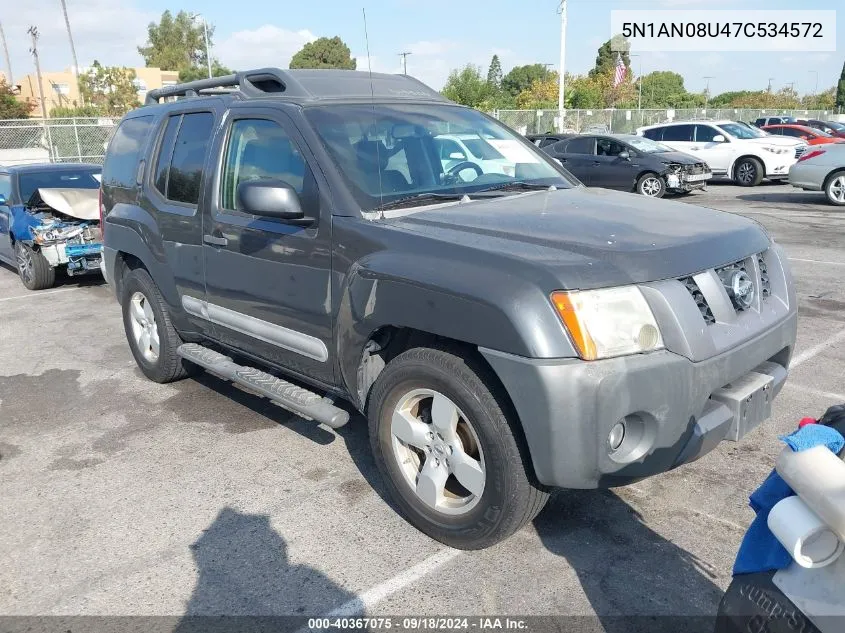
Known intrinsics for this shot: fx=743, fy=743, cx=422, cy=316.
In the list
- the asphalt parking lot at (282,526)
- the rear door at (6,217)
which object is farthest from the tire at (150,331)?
the rear door at (6,217)

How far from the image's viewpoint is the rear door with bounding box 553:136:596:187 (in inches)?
664

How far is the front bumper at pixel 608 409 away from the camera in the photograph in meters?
2.64

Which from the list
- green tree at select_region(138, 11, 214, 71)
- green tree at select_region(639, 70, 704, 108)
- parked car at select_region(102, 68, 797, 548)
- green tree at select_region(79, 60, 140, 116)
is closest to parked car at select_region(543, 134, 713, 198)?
parked car at select_region(102, 68, 797, 548)

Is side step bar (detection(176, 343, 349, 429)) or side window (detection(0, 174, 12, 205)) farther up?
side window (detection(0, 174, 12, 205))

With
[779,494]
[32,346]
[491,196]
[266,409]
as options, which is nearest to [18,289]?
[32,346]

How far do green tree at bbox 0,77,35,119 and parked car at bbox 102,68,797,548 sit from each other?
51570 millimetres

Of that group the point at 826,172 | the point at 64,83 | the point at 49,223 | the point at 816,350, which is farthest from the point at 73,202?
the point at 64,83

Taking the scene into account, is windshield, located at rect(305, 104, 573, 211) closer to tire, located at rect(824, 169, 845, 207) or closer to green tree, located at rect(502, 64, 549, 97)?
tire, located at rect(824, 169, 845, 207)

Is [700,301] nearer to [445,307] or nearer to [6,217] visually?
[445,307]

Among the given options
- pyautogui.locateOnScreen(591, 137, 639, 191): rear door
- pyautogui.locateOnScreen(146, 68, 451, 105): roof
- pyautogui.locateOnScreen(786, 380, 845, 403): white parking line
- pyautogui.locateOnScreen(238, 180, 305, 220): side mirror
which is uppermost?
pyautogui.locateOnScreen(146, 68, 451, 105): roof

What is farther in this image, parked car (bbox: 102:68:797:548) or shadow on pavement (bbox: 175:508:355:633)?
shadow on pavement (bbox: 175:508:355:633)

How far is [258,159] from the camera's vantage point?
163 inches

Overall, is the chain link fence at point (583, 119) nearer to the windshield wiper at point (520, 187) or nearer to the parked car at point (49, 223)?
the parked car at point (49, 223)

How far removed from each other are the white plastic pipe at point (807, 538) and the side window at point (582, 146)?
1615cm
